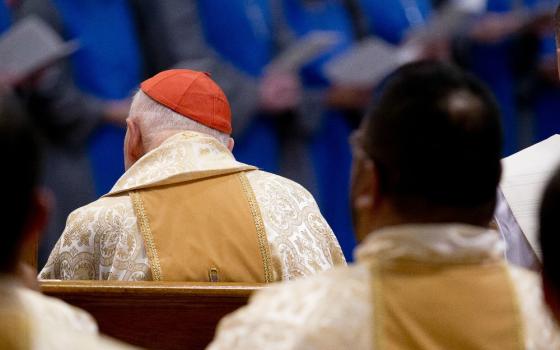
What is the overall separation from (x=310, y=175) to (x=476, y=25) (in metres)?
1.63

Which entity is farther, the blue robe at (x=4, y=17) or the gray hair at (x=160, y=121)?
the blue robe at (x=4, y=17)

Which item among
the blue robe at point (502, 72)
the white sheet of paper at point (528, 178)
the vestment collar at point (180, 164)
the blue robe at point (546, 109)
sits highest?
the vestment collar at point (180, 164)

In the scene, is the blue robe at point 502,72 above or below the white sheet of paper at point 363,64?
below

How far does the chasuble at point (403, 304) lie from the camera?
218 cm

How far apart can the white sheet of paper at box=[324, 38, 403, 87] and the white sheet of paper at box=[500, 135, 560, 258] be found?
2.95 m

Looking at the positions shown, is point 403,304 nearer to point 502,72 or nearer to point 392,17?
point 392,17

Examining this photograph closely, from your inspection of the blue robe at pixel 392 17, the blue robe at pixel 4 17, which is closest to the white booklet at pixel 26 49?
the blue robe at pixel 4 17

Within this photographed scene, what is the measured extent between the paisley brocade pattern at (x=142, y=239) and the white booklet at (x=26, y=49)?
1458mm

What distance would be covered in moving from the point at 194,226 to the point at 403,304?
175 cm

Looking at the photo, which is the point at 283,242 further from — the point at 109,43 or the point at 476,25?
the point at 476,25

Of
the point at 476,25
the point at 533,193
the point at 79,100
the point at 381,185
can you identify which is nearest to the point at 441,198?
the point at 381,185

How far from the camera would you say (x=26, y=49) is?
17.9 feet

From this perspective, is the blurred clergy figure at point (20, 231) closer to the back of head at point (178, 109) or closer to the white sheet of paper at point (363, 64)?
the back of head at point (178, 109)

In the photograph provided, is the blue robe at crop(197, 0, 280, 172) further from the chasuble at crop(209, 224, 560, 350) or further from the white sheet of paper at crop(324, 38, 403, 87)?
the chasuble at crop(209, 224, 560, 350)
